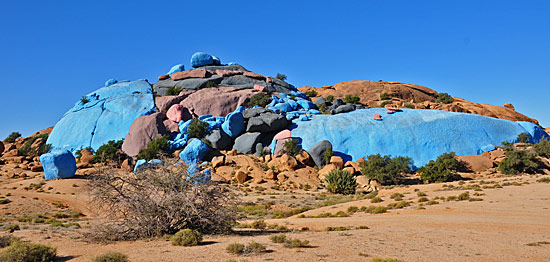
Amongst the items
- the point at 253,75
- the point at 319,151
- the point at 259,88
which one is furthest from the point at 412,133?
the point at 253,75

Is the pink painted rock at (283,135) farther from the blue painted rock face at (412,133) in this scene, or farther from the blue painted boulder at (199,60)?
the blue painted boulder at (199,60)

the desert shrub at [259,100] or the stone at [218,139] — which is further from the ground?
the desert shrub at [259,100]

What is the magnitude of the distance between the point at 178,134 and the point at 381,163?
86.3 feet

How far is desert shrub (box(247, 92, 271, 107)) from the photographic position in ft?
175

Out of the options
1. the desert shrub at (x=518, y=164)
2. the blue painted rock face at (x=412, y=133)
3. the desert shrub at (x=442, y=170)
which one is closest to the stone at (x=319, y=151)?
the blue painted rock face at (x=412, y=133)

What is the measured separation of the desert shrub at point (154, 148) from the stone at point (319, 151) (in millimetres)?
17050

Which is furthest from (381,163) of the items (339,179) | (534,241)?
(534,241)

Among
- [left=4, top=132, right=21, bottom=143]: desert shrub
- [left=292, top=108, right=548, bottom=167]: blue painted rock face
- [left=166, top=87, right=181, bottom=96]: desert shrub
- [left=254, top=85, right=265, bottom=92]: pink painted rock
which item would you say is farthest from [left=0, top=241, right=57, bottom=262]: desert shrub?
[left=4, top=132, right=21, bottom=143]: desert shrub

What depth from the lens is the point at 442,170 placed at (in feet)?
115

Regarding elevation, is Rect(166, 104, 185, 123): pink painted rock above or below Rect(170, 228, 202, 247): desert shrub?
above

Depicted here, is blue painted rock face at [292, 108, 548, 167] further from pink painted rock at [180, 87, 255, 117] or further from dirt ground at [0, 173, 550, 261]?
dirt ground at [0, 173, 550, 261]

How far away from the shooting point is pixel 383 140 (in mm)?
43344

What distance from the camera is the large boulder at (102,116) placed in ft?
172

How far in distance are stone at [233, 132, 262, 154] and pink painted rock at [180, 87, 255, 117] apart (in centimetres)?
995
